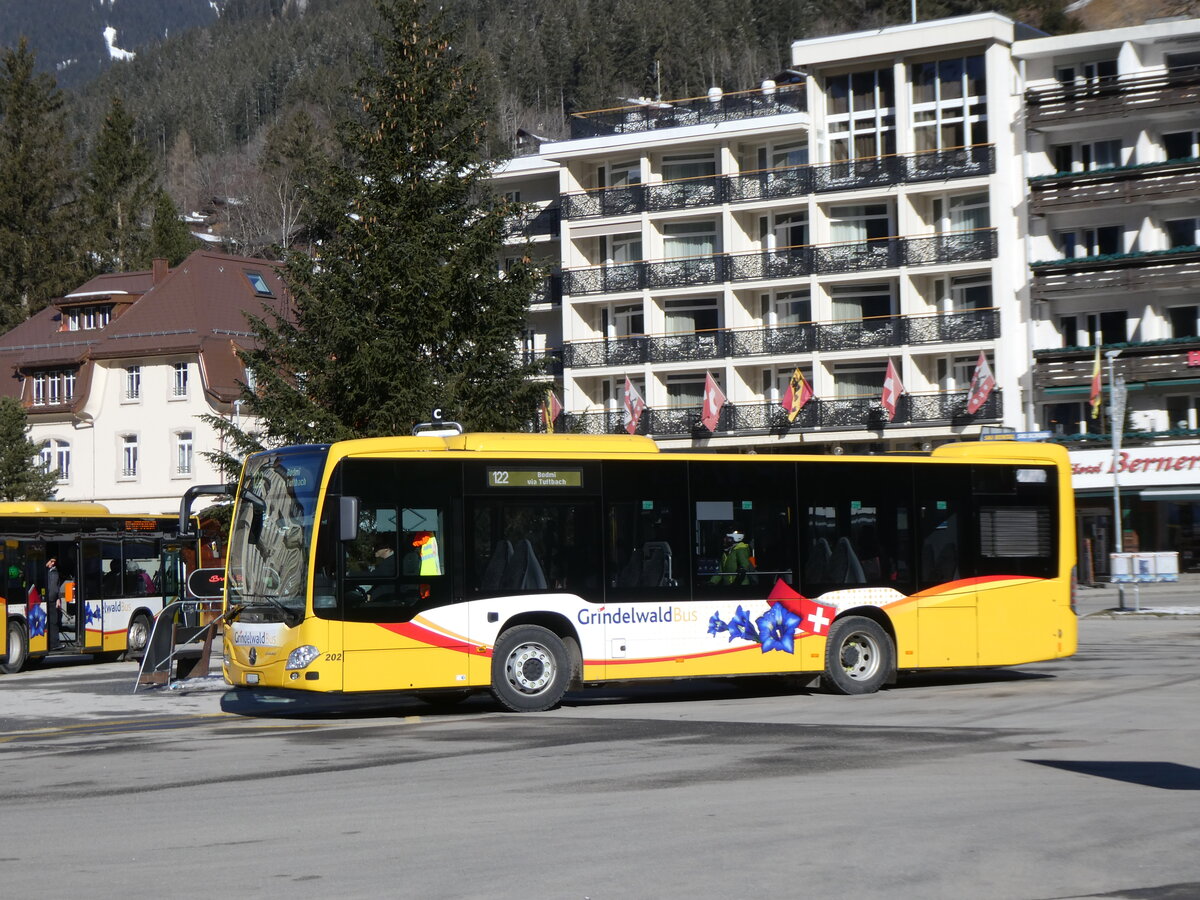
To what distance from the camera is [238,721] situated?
59.8 ft

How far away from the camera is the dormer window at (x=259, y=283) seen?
247 feet

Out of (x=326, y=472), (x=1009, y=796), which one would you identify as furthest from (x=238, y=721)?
(x=1009, y=796)

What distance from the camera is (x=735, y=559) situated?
64.1 ft

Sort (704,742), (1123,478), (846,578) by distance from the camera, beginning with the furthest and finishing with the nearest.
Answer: (1123,478) < (846,578) < (704,742)

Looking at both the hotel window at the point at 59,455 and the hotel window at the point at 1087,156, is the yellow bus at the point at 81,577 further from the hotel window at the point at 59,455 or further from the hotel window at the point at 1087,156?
the hotel window at the point at 59,455

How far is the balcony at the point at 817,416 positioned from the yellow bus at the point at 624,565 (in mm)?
37701

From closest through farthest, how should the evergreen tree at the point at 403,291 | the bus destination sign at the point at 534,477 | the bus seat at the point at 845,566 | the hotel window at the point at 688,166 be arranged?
the bus destination sign at the point at 534,477 → the bus seat at the point at 845,566 → the evergreen tree at the point at 403,291 → the hotel window at the point at 688,166

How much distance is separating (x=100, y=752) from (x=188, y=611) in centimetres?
1936

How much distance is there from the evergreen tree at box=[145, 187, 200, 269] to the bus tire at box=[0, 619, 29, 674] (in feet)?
229

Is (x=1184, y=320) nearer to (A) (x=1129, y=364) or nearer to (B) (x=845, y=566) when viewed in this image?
(A) (x=1129, y=364)

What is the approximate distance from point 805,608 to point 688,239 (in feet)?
162

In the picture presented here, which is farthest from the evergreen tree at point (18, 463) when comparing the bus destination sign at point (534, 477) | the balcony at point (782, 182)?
the bus destination sign at point (534, 477)

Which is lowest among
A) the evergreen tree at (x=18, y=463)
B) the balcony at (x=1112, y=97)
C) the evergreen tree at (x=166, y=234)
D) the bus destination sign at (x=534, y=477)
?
the bus destination sign at (x=534, y=477)

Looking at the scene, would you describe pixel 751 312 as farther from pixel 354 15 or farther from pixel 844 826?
pixel 354 15
